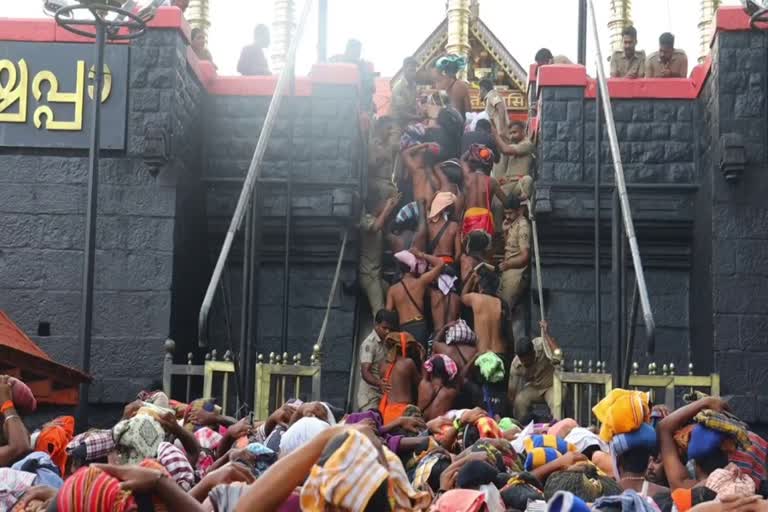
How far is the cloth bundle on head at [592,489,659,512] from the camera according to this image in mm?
5059

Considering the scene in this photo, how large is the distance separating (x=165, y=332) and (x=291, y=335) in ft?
5.16

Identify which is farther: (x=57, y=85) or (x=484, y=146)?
(x=484, y=146)

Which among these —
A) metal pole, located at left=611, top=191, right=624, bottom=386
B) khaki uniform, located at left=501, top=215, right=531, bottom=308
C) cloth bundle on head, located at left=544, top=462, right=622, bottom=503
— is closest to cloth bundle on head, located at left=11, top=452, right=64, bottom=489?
cloth bundle on head, located at left=544, top=462, right=622, bottom=503

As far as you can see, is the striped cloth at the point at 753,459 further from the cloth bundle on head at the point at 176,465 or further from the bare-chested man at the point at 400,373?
the bare-chested man at the point at 400,373

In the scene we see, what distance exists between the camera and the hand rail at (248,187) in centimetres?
1095

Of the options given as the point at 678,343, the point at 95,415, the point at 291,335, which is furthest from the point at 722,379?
the point at 95,415

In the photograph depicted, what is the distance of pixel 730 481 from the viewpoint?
243 inches

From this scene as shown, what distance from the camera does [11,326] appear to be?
1288cm

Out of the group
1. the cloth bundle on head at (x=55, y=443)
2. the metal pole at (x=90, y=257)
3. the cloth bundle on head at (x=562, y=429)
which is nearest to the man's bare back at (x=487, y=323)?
the metal pole at (x=90, y=257)

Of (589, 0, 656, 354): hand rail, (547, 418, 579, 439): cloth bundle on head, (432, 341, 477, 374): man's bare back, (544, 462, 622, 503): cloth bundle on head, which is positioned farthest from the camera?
(432, 341, 477, 374): man's bare back

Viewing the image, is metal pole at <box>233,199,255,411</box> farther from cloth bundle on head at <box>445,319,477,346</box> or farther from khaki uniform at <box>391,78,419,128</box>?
khaki uniform at <box>391,78,419,128</box>

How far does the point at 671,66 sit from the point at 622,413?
1033 cm

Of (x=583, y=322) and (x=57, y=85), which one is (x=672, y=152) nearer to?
(x=583, y=322)

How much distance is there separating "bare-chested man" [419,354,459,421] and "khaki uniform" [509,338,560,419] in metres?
0.56
